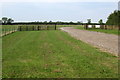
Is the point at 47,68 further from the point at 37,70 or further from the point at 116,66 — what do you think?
the point at 116,66

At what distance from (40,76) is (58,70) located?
97cm

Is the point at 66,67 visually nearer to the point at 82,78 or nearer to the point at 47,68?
the point at 47,68

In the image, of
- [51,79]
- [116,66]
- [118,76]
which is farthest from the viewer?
[116,66]

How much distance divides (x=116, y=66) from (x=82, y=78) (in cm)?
230

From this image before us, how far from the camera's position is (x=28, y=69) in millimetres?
6570

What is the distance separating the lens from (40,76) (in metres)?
5.67

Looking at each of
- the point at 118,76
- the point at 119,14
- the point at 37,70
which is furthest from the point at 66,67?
the point at 119,14

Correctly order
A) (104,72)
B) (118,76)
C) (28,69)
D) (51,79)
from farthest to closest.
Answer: (28,69) < (104,72) < (118,76) < (51,79)

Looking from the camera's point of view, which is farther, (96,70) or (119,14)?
(119,14)

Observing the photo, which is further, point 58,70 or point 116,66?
point 116,66

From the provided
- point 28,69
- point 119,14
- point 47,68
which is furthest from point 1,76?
point 119,14

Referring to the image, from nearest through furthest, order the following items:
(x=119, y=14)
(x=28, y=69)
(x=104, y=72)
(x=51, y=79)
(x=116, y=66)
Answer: (x=51, y=79) → (x=104, y=72) → (x=28, y=69) → (x=116, y=66) → (x=119, y=14)

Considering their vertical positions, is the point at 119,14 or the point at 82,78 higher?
the point at 119,14

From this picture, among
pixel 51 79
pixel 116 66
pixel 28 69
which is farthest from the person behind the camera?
pixel 116 66
